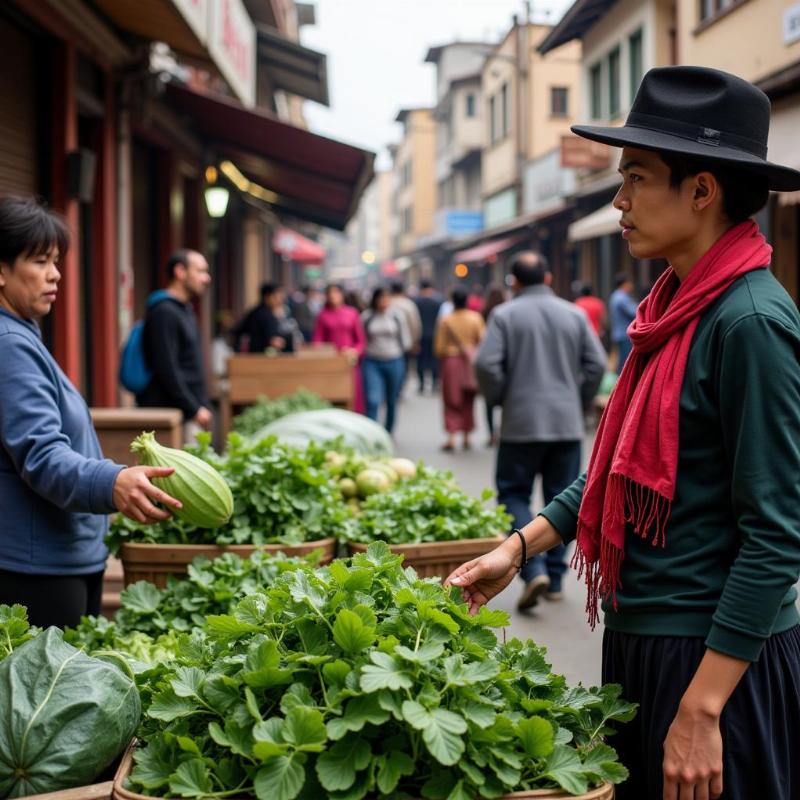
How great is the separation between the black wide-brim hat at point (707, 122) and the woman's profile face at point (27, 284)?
1791 mm

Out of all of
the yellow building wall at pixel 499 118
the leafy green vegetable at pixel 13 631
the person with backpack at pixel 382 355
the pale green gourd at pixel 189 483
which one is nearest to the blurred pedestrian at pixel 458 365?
the person with backpack at pixel 382 355

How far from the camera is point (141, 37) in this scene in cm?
957

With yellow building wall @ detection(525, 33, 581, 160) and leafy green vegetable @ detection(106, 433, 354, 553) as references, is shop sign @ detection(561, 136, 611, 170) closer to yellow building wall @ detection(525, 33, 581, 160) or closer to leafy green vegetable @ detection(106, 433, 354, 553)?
yellow building wall @ detection(525, 33, 581, 160)

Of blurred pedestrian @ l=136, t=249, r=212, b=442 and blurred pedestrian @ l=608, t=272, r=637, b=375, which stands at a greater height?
blurred pedestrian @ l=608, t=272, r=637, b=375

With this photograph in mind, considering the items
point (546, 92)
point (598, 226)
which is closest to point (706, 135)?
point (598, 226)

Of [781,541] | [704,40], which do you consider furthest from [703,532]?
[704,40]

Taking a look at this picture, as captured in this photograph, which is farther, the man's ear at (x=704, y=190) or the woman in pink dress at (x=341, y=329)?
the woman in pink dress at (x=341, y=329)

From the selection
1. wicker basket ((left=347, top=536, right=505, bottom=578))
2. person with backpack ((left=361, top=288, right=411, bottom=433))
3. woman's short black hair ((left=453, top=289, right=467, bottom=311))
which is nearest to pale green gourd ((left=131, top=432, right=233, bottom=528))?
wicker basket ((left=347, top=536, right=505, bottom=578))

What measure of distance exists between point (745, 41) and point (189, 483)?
14.9 meters

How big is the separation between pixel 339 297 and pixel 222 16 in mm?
5537

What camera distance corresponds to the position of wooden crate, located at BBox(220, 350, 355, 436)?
34.4 feet

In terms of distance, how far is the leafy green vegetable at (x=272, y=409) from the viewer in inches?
373

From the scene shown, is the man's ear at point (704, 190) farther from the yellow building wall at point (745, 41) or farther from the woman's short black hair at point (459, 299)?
the yellow building wall at point (745, 41)

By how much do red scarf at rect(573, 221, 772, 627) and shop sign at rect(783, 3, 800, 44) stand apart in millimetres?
13655
